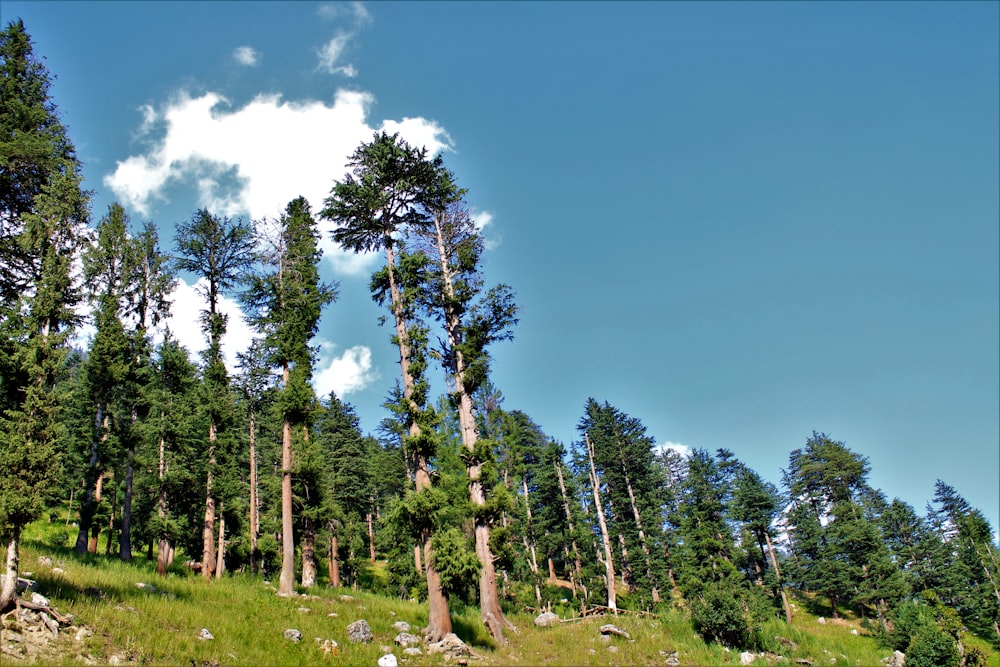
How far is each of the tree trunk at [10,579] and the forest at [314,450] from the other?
0.03 metres

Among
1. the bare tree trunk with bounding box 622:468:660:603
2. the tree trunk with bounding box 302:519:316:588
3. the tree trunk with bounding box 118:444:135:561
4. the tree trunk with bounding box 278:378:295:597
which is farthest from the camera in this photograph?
the bare tree trunk with bounding box 622:468:660:603

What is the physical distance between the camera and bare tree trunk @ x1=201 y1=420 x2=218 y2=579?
22547 mm

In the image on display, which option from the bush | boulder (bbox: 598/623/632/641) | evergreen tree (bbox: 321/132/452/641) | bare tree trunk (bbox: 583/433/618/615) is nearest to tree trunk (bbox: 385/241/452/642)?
evergreen tree (bbox: 321/132/452/641)

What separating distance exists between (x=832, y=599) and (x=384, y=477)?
44407 millimetres

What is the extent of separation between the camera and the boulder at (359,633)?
13.8m

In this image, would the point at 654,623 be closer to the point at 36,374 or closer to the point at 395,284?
the point at 395,284

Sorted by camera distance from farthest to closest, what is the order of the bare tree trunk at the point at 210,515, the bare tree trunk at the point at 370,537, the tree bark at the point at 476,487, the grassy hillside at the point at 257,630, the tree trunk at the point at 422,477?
1. the bare tree trunk at the point at 370,537
2. the bare tree trunk at the point at 210,515
3. the tree bark at the point at 476,487
4. the tree trunk at the point at 422,477
5. the grassy hillside at the point at 257,630

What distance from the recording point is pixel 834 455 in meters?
51.5

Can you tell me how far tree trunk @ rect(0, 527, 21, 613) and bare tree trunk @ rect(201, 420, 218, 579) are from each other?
12459 mm

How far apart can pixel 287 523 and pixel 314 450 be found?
3.18 m

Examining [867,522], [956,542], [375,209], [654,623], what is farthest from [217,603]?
[956,542]

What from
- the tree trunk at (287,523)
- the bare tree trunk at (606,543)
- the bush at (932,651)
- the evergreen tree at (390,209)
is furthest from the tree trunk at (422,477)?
the bush at (932,651)

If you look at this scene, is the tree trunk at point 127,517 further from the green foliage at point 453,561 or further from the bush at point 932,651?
the bush at point 932,651

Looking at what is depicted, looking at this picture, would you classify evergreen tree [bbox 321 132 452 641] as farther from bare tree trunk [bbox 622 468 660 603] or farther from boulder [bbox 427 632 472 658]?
bare tree trunk [bbox 622 468 660 603]
